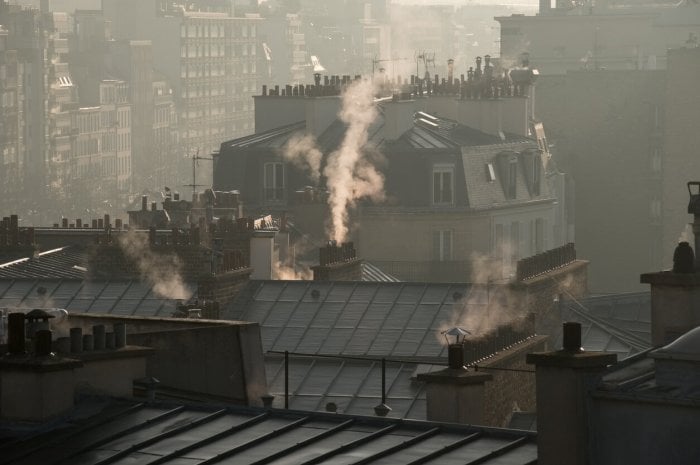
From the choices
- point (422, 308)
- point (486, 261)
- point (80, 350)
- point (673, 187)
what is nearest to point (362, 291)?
point (422, 308)

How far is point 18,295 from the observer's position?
158 feet

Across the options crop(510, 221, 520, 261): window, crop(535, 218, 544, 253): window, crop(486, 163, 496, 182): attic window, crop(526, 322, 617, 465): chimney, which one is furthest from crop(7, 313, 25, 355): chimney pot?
crop(535, 218, 544, 253): window

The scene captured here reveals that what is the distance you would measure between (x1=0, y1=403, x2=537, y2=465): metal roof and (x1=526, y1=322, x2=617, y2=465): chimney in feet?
8.86

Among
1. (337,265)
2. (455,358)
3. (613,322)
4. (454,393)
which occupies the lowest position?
(613,322)

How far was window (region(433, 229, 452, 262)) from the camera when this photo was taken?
77537 mm

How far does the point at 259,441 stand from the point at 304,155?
55.6m

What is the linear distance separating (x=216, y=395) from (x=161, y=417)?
5117 mm

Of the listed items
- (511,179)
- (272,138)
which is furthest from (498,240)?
(272,138)

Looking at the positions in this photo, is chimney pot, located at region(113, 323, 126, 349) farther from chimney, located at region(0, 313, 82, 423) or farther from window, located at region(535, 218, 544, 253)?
window, located at region(535, 218, 544, 253)

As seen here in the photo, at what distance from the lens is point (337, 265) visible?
167 ft

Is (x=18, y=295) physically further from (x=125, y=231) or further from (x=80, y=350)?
(x=80, y=350)

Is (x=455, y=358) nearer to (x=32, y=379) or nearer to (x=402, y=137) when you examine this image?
(x=32, y=379)

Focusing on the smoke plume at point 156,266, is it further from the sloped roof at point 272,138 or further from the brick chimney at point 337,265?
the sloped roof at point 272,138

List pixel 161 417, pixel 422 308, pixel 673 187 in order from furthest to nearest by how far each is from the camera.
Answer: pixel 673 187, pixel 422 308, pixel 161 417
